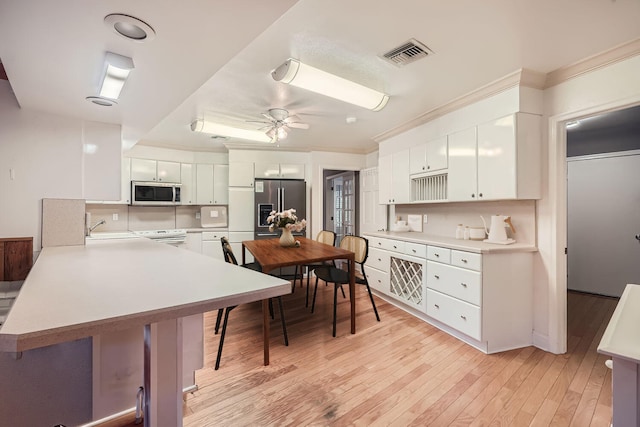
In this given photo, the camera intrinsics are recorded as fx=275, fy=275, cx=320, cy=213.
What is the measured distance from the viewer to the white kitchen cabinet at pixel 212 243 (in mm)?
4766

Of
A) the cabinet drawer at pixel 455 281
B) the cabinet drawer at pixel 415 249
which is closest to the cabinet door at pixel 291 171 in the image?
the cabinet drawer at pixel 415 249

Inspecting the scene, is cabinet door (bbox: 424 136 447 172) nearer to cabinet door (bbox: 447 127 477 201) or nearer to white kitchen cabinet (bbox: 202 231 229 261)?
cabinet door (bbox: 447 127 477 201)

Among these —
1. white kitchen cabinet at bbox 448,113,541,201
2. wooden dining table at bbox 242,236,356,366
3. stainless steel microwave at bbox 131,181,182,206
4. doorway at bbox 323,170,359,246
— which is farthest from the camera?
doorway at bbox 323,170,359,246

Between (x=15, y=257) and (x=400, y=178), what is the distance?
3.78 m

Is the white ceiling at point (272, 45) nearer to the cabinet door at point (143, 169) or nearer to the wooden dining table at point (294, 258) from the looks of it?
the wooden dining table at point (294, 258)

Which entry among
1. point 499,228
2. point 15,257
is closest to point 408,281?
point 499,228

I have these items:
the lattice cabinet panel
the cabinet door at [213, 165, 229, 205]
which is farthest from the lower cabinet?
the cabinet door at [213, 165, 229, 205]

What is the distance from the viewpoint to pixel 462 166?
275 centimetres

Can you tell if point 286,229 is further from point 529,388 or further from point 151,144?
point 151,144

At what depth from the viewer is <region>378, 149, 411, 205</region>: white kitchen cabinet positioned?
11.7 feet

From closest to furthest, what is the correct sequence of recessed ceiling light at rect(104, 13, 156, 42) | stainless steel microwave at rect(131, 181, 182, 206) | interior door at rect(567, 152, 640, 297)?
recessed ceiling light at rect(104, 13, 156, 42), interior door at rect(567, 152, 640, 297), stainless steel microwave at rect(131, 181, 182, 206)

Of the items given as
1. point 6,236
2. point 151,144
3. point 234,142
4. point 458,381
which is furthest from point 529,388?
point 151,144

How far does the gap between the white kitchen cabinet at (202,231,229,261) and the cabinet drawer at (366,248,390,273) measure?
253 centimetres

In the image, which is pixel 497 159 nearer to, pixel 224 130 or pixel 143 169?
pixel 224 130
